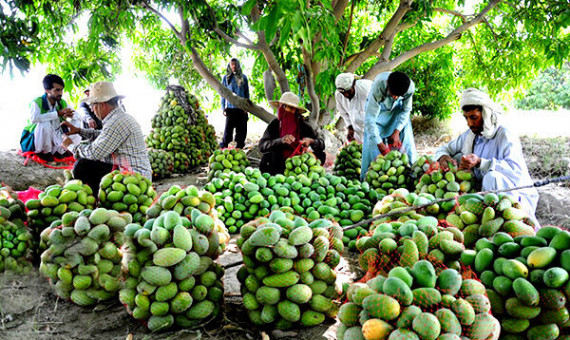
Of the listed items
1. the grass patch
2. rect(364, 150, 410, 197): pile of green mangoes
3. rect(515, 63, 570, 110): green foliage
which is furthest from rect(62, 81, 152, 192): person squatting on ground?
rect(515, 63, 570, 110): green foliage

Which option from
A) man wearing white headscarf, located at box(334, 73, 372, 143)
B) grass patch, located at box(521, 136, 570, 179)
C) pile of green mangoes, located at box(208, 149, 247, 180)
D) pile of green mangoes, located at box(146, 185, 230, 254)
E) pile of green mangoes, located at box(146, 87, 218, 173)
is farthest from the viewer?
pile of green mangoes, located at box(146, 87, 218, 173)

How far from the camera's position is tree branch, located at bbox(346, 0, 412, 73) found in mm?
6586

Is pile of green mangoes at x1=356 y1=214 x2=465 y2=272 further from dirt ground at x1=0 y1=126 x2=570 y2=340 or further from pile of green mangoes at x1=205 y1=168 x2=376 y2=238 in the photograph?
pile of green mangoes at x1=205 y1=168 x2=376 y2=238

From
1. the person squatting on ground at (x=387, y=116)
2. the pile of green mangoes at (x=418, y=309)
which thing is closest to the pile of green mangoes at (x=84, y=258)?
the pile of green mangoes at (x=418, y=309)

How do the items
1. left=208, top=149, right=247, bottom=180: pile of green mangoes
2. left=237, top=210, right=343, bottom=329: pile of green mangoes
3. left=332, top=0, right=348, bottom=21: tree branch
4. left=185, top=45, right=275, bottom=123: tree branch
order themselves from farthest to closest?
left=185, top=45, right=275, bottom=123: tree branch, left=332, top=0, right=348, bottom=21: tree branch, left=208, top=149, right=247, bottom=180: pile of green mangoes, left=237, top=210, right=343, bottom=329: pile of green mangoes

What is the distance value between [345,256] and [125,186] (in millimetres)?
1918

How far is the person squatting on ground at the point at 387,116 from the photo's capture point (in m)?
4.58

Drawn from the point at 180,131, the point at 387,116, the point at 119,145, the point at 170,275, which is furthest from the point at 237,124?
the point at 170,275

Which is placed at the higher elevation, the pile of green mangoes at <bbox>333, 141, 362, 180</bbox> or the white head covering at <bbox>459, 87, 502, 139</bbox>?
the white head covering at <bbox>459, 87, 502, 139</bbox>

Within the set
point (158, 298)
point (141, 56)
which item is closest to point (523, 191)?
point (158, 298)

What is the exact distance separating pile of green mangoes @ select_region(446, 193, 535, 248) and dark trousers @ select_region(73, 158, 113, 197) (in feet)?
10.8

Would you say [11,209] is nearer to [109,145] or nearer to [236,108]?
[109,145]

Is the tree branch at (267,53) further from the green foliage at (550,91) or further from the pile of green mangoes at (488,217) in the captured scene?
the green foliage at (550,91)

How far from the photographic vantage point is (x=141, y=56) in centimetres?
1087
